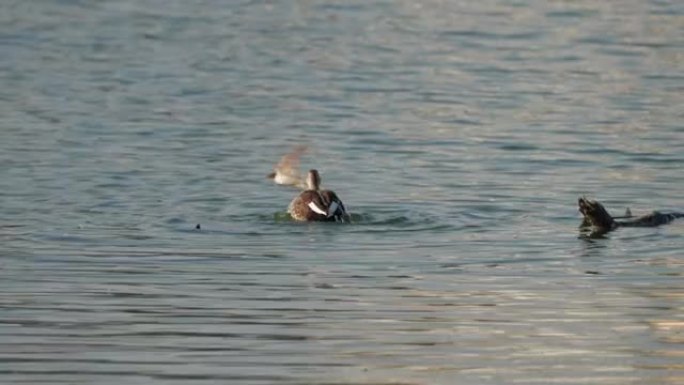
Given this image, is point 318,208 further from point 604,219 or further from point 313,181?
point 604,219

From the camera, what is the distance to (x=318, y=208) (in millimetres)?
15820

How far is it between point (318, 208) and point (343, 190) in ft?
7.04

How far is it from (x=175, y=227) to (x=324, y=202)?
1219 millimetres

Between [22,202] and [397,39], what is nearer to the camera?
[22,202]

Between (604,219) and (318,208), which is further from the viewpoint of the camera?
(318,208)

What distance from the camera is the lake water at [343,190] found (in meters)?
10.3

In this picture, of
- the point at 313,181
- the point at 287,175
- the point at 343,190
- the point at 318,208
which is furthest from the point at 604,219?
the point at 287,175

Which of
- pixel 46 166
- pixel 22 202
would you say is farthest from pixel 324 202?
pixel 46 166

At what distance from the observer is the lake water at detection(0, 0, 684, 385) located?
33.9ft

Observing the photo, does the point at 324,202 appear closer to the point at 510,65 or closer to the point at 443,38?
the point at 510,65

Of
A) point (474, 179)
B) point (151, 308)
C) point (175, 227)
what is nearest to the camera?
point (151, 308)

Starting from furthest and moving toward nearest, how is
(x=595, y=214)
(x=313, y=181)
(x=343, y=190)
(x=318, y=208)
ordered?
(x=343, y=190)
(x=313, y=181)
(x=318, y=208)
(x=595, y=214)

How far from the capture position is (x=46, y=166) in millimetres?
18875

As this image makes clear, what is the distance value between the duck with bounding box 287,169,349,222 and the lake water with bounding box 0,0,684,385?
155mm
